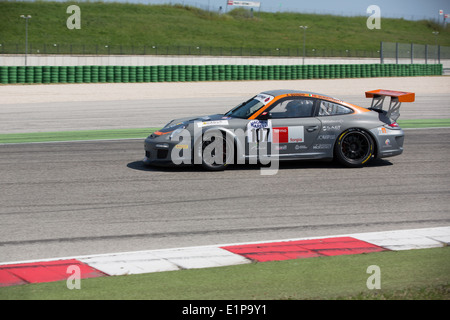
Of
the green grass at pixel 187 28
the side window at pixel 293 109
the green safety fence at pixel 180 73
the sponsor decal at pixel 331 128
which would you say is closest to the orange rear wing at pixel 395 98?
the sponsor decal at pixel 331 128

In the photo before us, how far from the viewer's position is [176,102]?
24922 millimetres

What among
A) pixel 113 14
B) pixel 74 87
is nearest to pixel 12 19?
pixel 113 14

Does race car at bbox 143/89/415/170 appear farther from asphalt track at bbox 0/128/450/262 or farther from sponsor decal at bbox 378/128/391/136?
asphalt track at bbox 0/128/450/262

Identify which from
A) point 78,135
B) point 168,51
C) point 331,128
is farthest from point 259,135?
point 168,51

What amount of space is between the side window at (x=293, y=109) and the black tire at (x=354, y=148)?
0.77 m

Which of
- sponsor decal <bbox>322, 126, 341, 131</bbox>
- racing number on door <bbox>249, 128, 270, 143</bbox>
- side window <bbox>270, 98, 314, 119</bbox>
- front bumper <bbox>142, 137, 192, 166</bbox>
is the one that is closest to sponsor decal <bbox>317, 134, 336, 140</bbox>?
sponsor decal <bbox>322, 126, 341, 131</bbox>

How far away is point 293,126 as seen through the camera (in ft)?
35.1

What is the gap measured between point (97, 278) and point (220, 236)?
190 centimetres

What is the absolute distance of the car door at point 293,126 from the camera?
10.6m

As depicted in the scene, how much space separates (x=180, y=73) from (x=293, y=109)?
23718mm

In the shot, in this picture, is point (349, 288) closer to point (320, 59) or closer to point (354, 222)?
point (354, 222)

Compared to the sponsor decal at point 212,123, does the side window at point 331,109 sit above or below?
above

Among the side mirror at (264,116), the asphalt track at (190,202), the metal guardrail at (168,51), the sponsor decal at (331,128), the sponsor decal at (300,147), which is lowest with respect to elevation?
the asphalt track at (190,202)

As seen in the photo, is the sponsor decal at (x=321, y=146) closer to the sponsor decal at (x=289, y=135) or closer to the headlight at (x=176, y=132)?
the sponsor decal at (x=289, y=135)
